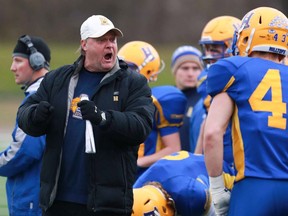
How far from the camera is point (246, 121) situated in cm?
535

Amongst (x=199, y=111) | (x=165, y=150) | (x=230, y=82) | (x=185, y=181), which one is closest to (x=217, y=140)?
(x=230, y=82)

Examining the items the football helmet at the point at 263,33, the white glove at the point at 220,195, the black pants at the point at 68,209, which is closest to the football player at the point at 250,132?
the white glove at the point at 220,195

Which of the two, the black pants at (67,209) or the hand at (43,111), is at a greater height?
the hand at (43,111)

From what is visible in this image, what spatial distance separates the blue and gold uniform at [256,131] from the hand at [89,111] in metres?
0.67

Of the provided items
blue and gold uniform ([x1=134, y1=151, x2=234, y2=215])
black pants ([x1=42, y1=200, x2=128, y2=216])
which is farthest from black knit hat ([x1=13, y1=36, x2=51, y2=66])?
Result: black pants ([x1=42, y1=200, x2=128, y2=216])

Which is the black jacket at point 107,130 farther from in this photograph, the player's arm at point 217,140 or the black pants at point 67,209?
the player's arm at point 217,140

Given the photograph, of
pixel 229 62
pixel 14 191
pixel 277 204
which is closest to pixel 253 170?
pixel 277 204

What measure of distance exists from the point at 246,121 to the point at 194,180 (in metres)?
1.29

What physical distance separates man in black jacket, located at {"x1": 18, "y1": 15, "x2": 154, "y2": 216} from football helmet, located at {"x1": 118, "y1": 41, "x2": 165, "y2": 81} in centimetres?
270

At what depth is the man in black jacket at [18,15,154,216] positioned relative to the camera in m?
5.49

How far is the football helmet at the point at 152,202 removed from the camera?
6211 millimetres

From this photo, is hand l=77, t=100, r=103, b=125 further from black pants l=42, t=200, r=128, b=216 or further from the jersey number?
the jersey number

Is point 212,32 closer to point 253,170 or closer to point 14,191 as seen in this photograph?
point 14,191

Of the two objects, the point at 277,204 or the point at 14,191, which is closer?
the point at 277,204
